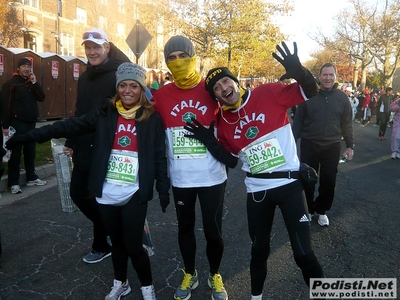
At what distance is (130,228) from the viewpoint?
2.65 metres

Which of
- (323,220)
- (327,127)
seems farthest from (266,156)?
(323,220)

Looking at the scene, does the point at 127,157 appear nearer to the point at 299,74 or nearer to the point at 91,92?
the point at 91,92

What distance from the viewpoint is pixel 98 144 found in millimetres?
2703

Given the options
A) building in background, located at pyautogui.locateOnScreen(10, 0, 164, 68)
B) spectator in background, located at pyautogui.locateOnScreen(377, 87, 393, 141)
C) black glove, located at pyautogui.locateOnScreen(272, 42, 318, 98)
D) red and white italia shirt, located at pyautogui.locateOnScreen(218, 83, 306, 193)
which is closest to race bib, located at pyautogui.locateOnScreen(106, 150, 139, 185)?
red and white italia shirt, located at pyautogui.locateOnScreen(218, 83, 306, 193)

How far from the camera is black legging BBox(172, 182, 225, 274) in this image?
2.80m

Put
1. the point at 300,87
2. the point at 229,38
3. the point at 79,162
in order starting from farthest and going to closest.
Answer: the point at 229,38 < the point at 79,162 < the point at 300,87

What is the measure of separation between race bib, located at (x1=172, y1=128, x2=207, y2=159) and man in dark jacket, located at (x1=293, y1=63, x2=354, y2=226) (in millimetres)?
2241

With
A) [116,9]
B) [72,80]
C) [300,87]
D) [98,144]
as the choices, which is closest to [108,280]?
[98,144]

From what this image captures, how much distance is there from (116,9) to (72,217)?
35.5m

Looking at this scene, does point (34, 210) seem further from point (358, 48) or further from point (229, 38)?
point (358, 48)

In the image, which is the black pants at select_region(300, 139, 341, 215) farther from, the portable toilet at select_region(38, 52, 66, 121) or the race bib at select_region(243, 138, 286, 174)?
the portable toilet at select_region(38, 52, 66, 121)

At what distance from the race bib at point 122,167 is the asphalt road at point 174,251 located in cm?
107

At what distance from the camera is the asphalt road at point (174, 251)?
3.12m

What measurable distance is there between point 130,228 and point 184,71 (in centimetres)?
128
